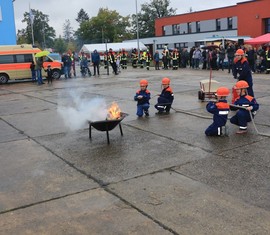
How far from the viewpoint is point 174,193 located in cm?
509

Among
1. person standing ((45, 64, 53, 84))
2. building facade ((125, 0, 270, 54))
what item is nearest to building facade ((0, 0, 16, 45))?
person standing ((45, 64, 53, 84))

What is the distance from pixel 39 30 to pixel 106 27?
31.4 metres

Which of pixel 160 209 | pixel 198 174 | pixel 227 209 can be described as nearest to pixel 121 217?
pixel 160 209

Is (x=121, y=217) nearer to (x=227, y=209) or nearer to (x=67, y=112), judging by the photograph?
(x=227, y=209)

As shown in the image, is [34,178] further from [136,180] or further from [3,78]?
[3,78]

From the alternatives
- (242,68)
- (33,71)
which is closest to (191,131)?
(242,68)

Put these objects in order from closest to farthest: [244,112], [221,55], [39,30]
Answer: [244,112] → [221,55] → [39,30]

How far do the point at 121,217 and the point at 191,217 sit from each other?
0.81 metres

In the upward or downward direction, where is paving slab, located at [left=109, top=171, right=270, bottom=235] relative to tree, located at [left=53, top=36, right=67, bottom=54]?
downward

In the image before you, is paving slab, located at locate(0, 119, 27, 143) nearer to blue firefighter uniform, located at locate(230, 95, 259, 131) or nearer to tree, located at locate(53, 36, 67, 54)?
blue firefighter uniform, located at locate(230, 95, 259, 131)

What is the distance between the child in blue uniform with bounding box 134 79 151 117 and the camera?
32.7 feet

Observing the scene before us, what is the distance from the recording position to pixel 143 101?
10.2 metres

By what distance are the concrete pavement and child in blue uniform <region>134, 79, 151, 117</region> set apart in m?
0.60

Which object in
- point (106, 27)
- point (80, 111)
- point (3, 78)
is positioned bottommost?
point (80, 111)
